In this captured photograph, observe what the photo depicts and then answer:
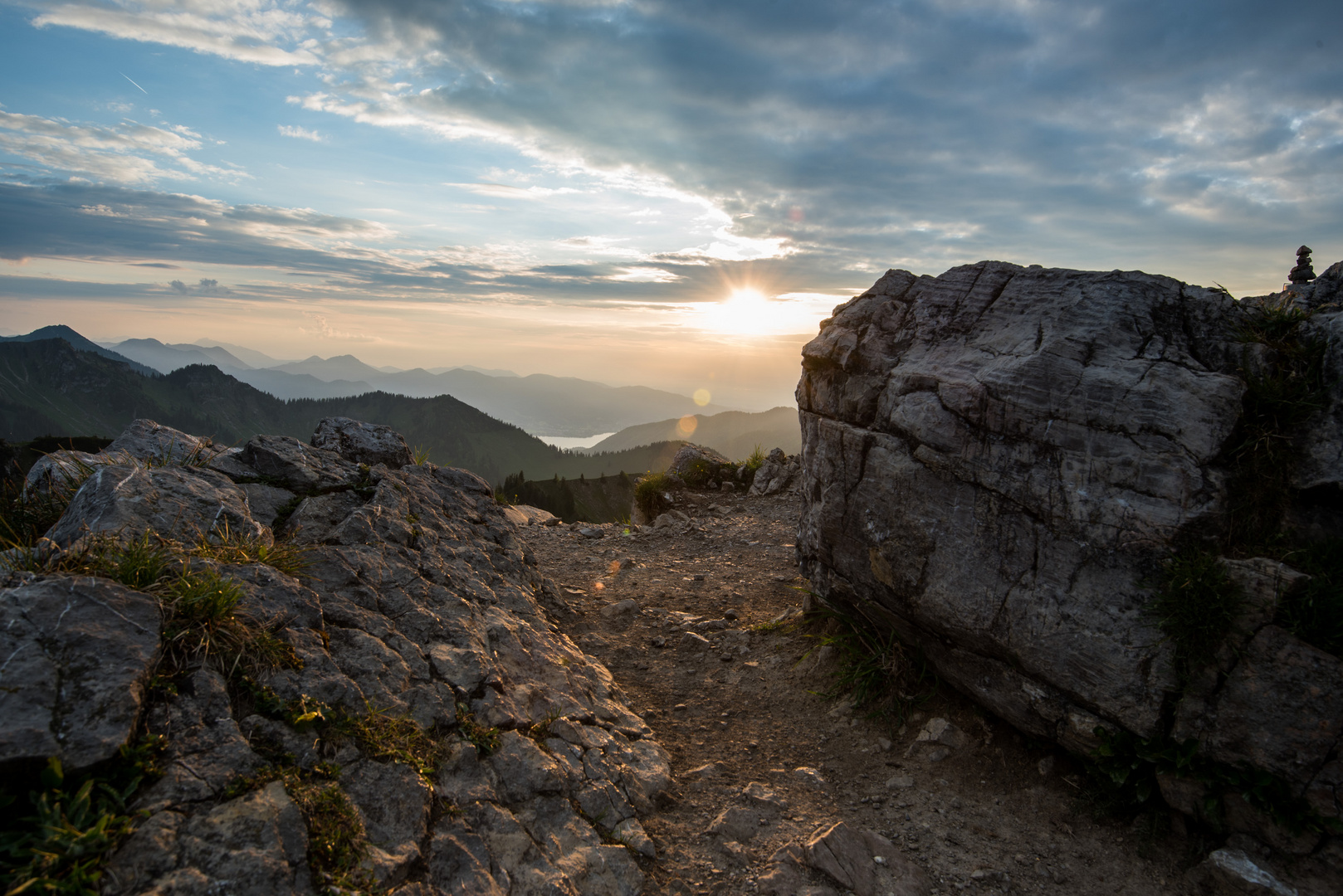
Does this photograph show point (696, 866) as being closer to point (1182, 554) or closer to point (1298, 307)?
point (1182, 554)

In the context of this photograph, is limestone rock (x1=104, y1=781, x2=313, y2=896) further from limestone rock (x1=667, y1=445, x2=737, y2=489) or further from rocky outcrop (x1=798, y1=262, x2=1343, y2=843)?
limestone rock (x1=667, y1=445, x2=737, y2=489)

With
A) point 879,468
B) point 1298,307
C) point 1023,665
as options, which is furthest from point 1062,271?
point 1023,665

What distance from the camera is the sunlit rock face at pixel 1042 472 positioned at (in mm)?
6547

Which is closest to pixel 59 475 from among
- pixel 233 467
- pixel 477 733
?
pixel 233 467

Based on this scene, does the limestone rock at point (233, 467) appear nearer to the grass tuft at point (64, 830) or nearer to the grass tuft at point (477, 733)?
the grass tuft at point (477, 733)

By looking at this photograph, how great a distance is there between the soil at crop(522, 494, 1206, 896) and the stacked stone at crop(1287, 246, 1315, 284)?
24.4 feet

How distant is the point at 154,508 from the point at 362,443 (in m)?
4.86

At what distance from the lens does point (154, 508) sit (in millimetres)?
6449

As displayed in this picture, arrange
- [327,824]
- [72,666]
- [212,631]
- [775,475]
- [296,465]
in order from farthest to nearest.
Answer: [775,475] → [296,465] → [212,631] → [327,824] → [72,666]

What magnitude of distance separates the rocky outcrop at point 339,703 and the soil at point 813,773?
711 millimetres

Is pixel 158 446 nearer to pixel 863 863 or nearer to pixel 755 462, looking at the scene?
pixel 863 863

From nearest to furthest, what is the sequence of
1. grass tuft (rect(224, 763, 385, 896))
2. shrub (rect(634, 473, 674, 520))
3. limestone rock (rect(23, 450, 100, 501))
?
grass tuft (rect(224, 763, 385, 896)) < limestone rock (rect(23, 450, 100, 501)) < shrub (rect(634, 473, 674, 520))

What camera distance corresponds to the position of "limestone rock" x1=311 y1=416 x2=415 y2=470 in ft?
36.1

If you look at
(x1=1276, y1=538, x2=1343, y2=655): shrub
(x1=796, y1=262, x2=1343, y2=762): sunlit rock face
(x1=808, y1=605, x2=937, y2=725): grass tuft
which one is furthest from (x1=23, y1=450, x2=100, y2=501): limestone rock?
(x1=1276, y1=538, x2=1343, y2=655): shrub
